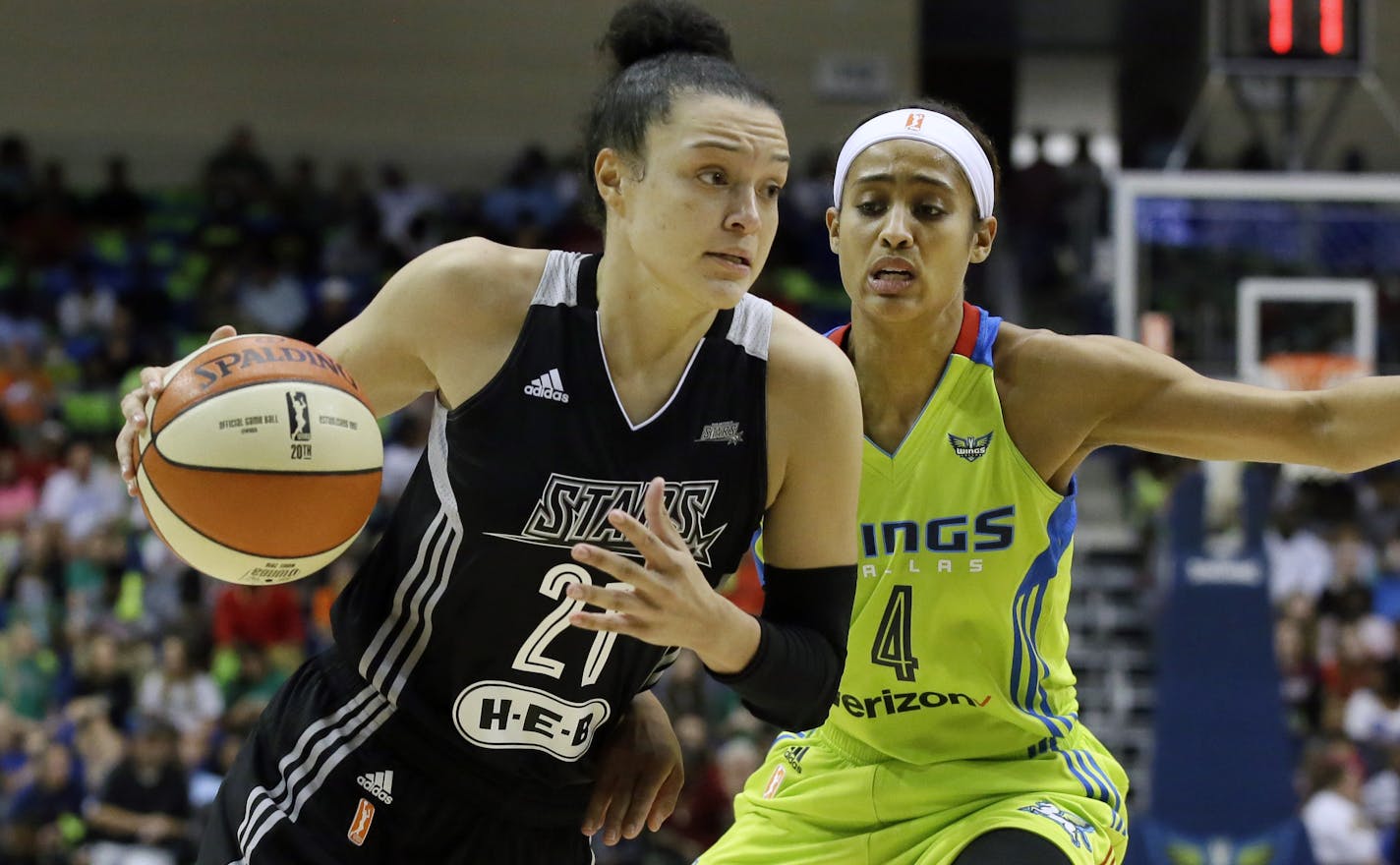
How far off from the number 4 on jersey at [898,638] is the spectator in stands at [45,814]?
773 centimetres

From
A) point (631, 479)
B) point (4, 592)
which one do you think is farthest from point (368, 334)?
point (4, 592)

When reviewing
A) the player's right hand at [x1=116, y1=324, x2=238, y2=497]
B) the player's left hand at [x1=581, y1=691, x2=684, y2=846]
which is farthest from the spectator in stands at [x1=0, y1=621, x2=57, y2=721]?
the player's left hand at [x1=581, y1=691, x2=684, y2=846]

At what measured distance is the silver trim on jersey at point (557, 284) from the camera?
3178 mm

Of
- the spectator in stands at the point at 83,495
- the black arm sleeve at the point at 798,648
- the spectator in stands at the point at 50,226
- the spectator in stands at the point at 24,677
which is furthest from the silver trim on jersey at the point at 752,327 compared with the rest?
the spectator in stands at the point at 50,226

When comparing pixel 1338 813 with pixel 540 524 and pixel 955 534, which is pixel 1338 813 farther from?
pixel 540 524

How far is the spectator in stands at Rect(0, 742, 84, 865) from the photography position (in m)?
10.0

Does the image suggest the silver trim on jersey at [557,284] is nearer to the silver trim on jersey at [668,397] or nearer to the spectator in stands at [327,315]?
the silver trim on jersey at [668,397]

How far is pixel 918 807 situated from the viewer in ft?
12.2

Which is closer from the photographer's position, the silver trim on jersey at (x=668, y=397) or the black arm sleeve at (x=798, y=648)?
the black arm sleeve at (x=798, y=648)

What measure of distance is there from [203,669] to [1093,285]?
802cm

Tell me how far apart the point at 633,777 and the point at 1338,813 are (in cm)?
780

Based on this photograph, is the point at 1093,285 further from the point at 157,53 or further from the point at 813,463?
the point at 813,463

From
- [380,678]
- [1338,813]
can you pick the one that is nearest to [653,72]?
[380,678]

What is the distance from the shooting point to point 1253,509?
8898 millimetres
